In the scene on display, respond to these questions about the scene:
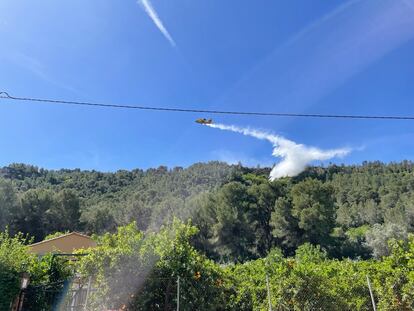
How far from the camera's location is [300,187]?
131 ft

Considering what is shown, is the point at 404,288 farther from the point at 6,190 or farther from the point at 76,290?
the point at 6,190

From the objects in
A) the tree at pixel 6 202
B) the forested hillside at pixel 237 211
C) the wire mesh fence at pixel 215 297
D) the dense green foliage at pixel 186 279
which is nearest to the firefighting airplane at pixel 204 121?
the dense green foliage at pixel 186 279

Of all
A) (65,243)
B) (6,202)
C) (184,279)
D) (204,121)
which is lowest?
(184,279)

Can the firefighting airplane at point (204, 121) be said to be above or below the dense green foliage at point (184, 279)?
above

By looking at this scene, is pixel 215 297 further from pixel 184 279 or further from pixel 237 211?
pixel 237 211

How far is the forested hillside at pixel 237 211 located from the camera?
1455 inches

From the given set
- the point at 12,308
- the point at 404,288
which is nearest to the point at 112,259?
the point at 12,308

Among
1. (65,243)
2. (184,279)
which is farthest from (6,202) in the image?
(184,279)

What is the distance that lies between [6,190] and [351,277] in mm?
37703

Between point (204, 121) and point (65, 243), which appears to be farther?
point (65, 243)

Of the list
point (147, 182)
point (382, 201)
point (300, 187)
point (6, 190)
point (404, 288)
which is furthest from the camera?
point (147, 182)

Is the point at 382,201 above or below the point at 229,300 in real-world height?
above

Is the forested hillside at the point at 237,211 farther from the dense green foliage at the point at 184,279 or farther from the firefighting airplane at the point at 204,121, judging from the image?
the firefighting airplane at the point at 204,121

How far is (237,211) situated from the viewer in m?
40.5
